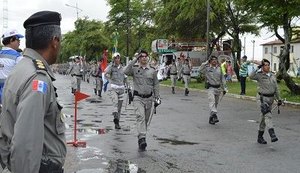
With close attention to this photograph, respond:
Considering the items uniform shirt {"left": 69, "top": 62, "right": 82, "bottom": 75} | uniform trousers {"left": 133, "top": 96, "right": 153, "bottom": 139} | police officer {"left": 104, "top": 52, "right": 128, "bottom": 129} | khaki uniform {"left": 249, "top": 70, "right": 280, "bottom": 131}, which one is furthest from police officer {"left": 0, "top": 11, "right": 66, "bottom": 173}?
uniform shirt {"left": 69, "top": 62, "right": 82, "bottom": 75}

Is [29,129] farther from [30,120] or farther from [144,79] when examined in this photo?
[144,79]

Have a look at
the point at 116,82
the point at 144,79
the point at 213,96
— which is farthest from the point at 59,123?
the point at 213,96

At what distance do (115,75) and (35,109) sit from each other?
35.1ft

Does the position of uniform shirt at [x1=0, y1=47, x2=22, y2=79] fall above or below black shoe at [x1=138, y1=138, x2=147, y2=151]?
above

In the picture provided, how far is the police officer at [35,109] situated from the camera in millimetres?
2564

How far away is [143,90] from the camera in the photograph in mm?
9984

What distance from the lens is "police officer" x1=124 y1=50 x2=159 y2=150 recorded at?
988 centimetres

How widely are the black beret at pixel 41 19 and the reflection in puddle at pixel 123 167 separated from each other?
4818mm

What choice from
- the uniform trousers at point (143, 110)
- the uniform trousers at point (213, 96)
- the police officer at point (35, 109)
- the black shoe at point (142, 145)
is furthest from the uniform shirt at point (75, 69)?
the police officer at point (35, 109)

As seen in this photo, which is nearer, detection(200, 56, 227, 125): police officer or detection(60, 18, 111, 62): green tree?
detection(200, 56, 227, 125): police officer

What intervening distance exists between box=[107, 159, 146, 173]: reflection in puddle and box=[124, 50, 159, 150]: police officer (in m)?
1.58

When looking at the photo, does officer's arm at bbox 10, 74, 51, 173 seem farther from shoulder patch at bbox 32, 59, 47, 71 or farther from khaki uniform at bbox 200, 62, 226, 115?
khaki uniform at bbox 200, 62, 226, 115

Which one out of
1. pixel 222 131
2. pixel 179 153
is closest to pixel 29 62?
pixel 179 153

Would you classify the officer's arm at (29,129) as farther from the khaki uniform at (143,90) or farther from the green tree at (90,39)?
the green tree at (90,39)
